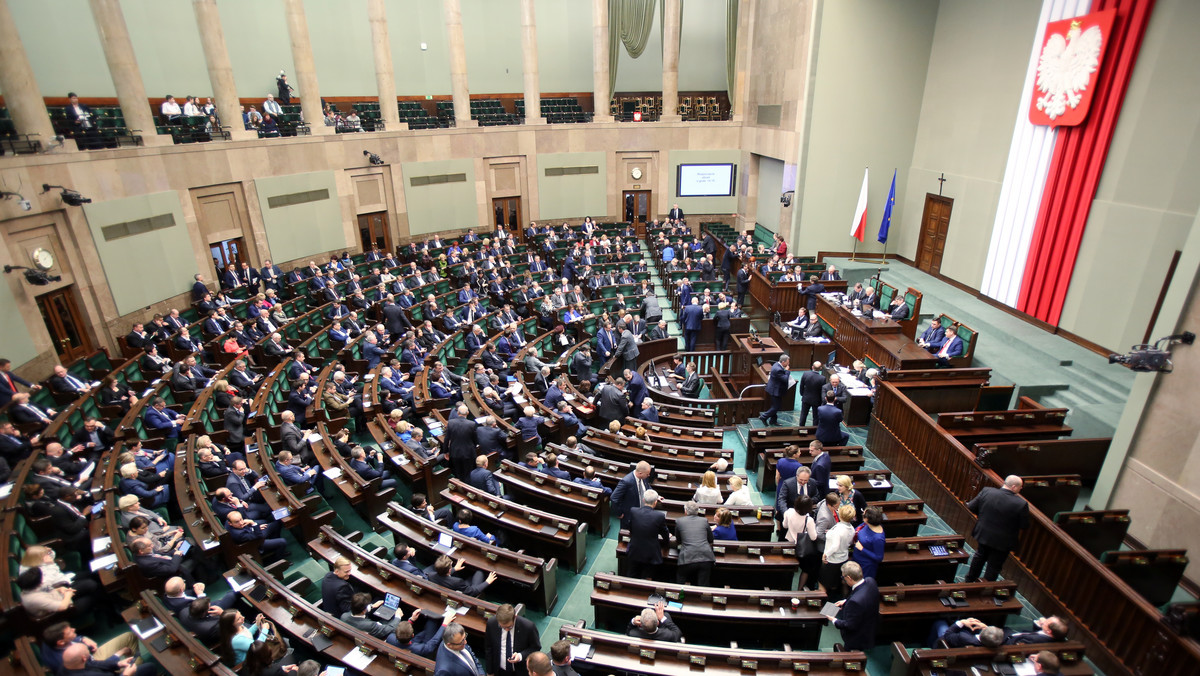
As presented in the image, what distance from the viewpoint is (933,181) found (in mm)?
15180

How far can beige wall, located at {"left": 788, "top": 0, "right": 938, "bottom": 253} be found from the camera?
1548cm

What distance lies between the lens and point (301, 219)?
16078mm

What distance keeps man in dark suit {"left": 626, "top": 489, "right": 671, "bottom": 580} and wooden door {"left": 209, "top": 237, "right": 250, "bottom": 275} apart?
42.5 ft

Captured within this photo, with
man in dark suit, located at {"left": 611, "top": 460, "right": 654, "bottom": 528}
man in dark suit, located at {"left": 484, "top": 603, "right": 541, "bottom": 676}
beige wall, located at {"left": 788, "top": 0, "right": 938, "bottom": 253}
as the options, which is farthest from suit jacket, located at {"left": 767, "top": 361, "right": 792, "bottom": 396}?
beige wall, located at {"left": 788, "top": 0, "right": 938, "bottom": 253}

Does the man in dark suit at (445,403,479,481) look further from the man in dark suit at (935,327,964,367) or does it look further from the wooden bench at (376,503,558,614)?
the man in dark suit at (935,327,964,367)

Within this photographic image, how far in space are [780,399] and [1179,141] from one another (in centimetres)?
701

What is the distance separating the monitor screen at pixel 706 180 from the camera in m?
22.2

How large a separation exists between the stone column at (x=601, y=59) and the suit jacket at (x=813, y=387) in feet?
49.8

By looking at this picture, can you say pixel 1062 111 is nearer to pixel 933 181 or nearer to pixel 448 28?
pixel 933 181

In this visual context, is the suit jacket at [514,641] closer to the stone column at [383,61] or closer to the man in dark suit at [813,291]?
the man in dark suit at [813,291]

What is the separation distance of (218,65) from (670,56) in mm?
13746

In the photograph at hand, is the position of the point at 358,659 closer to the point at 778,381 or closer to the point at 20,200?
the point at 778,381

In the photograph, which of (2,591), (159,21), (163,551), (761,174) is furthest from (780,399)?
(159,21)

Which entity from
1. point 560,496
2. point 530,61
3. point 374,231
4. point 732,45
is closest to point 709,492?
point 560,496
